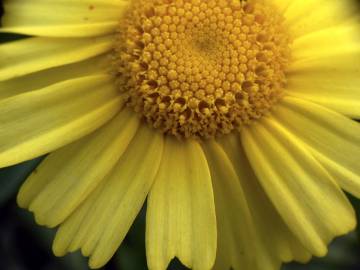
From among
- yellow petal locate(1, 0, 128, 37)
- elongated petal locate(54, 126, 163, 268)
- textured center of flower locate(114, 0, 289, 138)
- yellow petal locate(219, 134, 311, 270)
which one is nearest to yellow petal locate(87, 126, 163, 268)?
elongated petal locate(54, 126, 163, 268)

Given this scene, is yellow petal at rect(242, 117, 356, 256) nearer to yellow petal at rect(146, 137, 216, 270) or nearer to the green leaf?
yellow petal at rect(146, 137, 216, 270)

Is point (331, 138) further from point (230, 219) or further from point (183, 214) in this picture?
point (183, 214)

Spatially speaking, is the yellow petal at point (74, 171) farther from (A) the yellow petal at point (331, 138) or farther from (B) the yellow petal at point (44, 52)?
(A) the yellow petal at point (331, 138)

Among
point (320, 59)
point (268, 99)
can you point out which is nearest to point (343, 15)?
point (320, 59)

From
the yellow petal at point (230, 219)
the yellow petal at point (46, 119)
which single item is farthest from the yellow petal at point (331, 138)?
the yellow petal at point (46, 119)

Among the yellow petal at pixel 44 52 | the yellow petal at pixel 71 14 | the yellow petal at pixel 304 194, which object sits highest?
the yellow petal at pixel 71 14

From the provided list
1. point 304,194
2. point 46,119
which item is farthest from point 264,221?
point 46,119
